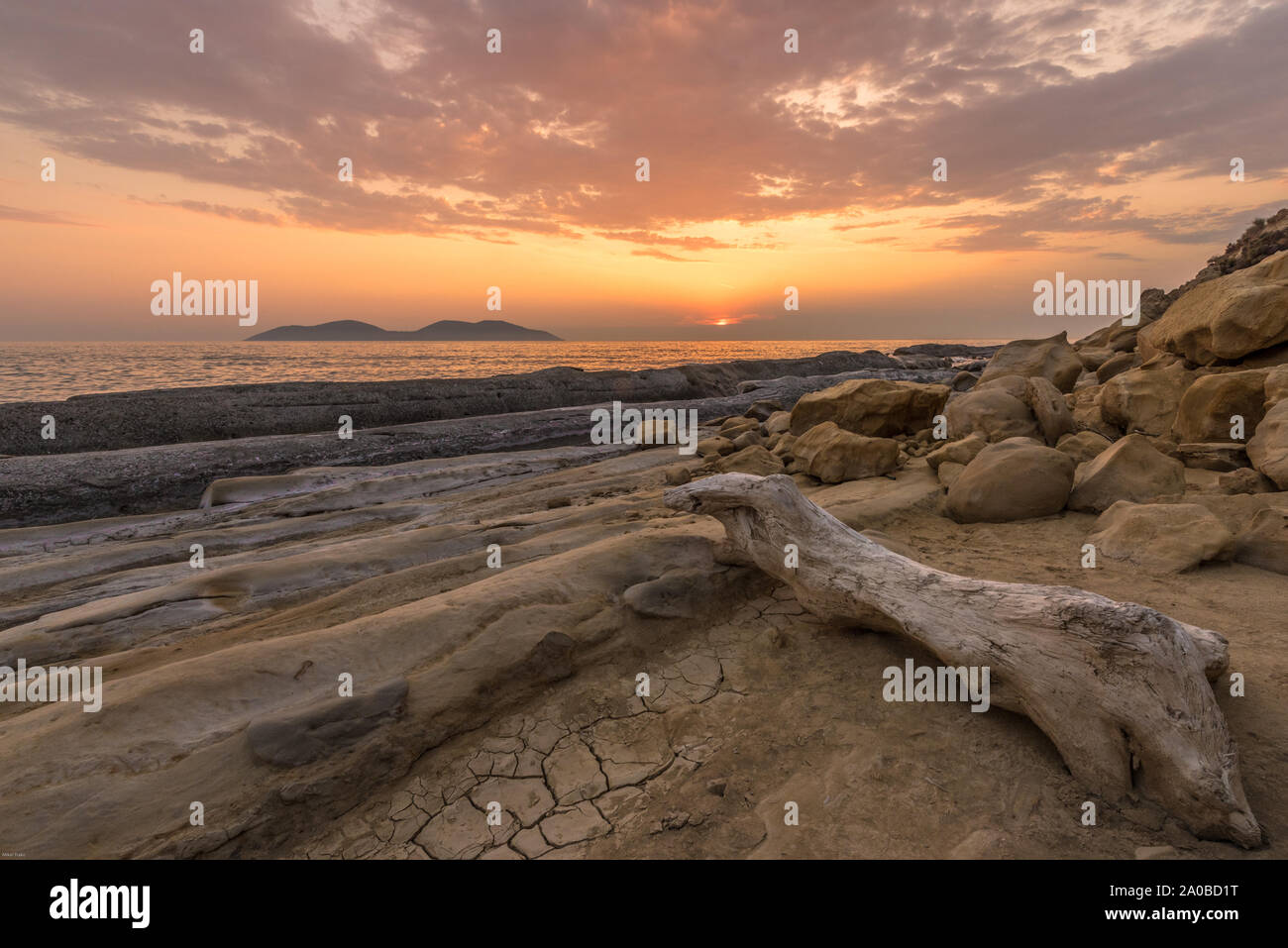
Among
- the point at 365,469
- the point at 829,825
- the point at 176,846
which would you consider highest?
the point at 365,469

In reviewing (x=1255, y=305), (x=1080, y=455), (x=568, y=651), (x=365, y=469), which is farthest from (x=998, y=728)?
(x=365, y=469)

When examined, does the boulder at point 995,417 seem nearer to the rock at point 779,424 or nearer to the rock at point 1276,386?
the rock at point 1276,386

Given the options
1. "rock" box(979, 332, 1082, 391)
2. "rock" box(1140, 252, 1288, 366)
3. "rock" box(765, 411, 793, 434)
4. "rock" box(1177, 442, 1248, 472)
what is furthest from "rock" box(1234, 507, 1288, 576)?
"rock" box(765, 411, 793, 434)

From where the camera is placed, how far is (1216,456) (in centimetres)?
538

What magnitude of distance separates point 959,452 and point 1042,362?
558 centimetres

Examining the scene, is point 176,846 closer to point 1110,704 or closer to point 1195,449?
point 1110,704

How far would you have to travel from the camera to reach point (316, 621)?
169 inches

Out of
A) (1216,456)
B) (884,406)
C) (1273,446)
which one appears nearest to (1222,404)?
(1216,456)

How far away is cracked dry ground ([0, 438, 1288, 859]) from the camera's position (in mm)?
2457

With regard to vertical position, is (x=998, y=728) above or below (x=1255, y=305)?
below

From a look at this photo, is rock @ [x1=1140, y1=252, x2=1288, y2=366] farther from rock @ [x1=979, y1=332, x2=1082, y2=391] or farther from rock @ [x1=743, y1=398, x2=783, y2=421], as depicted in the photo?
rock @ [x1=743, y1=398, x2=783, y2=421]

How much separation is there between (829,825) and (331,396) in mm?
17952

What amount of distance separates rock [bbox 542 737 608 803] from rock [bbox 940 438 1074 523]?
437cm

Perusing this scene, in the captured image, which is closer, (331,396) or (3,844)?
(3,844)
